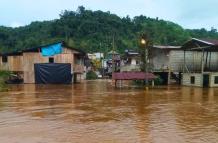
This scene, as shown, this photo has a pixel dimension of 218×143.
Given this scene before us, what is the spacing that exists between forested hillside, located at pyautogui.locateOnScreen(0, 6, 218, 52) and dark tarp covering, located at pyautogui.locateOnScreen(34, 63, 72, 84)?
29335mm

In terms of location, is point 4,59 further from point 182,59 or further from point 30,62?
point 182,59

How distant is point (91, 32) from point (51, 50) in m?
39.7

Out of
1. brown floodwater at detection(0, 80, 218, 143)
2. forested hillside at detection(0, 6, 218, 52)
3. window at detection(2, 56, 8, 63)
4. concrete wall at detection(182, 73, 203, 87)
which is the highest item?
forested hillside at detection(0, 6, 218, 52)

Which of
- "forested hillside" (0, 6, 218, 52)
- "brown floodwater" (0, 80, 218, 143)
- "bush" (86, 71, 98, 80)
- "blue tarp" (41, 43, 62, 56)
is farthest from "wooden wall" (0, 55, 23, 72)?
"forested hillside" (0, 6, 218, 52)

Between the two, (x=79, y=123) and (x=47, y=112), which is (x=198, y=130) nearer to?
(x=79, y=123)

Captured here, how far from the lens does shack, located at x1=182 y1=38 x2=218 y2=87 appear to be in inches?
1339

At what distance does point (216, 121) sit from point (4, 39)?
6375cm

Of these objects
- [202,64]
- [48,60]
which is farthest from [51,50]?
[202,64]

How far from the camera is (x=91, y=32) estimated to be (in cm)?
7688

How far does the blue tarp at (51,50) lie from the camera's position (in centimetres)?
3759

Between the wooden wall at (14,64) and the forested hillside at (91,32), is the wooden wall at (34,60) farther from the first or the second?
the forested hillside at (91,32)

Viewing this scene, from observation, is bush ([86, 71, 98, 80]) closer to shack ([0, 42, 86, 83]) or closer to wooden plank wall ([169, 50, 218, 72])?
shack ([0, 42, 86, 83])

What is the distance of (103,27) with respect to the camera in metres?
79.2

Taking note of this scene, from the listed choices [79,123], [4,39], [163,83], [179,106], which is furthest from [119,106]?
[4,39]
